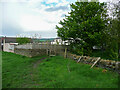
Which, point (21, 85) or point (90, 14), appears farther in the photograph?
point (90, 14)

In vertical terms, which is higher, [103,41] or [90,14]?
[90,14]

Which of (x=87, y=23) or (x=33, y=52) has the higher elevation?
(x=87, y=23)

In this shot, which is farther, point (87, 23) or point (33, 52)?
point (33, 52)

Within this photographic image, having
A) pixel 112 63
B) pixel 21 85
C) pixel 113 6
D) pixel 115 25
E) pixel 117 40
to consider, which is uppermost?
pixel 113 6

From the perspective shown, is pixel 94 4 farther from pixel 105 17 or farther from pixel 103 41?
pixel 103 41

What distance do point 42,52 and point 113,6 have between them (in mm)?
14526

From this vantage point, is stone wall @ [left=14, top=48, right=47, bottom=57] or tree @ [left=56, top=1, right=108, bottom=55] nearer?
tree @ [left=56, top=1, right=108, bottom=55]

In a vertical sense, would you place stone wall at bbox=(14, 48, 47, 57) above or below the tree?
below

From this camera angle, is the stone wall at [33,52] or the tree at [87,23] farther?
the stone wall at [33,52]

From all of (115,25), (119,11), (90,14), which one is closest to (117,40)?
(115,25)

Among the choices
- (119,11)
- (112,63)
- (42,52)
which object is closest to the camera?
(112,63)

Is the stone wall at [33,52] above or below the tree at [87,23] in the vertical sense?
below

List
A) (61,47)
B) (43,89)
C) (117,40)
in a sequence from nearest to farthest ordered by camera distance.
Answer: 1. (43,89)
2. (117,40)
3. (61,47)

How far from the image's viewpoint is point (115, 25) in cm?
1277
